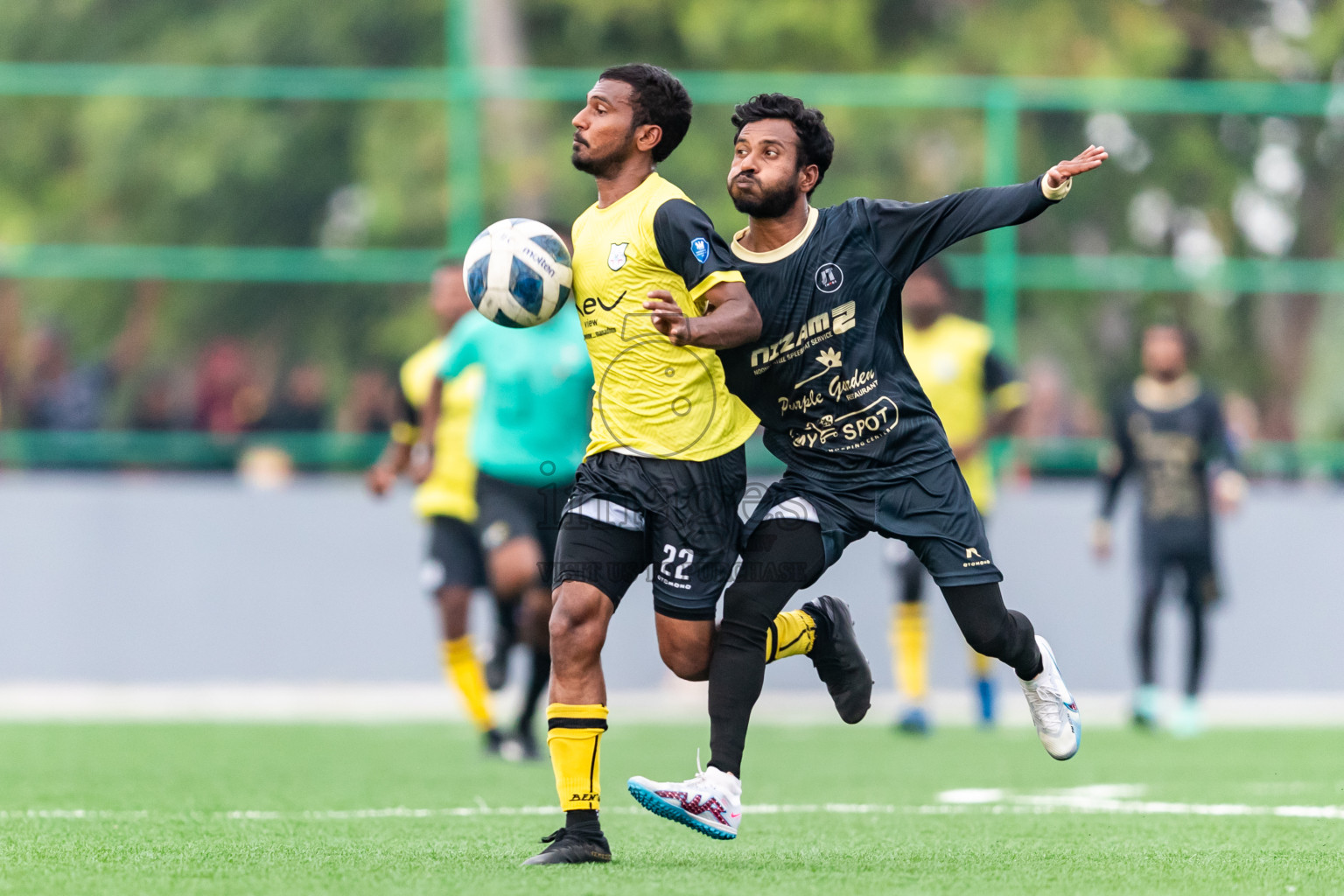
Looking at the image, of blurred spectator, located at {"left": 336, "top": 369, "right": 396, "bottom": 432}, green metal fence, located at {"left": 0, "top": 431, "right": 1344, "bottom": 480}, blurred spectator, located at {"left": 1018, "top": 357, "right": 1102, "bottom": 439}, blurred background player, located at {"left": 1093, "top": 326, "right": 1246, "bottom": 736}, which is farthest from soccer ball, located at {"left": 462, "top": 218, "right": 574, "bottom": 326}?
blurred spectator, located at {"left": 1018, "top": 357, "right": 1102, "bottom": 439}

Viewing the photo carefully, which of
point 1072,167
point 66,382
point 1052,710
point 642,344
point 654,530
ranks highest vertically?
point 1072,167

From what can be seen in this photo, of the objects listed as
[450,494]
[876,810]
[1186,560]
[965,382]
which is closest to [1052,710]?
[876,810]

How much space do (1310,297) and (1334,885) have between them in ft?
30.2

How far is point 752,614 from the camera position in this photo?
5312 mm

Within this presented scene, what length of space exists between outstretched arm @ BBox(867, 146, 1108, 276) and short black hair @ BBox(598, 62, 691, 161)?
63 cm

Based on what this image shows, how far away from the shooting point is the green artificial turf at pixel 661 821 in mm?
4758

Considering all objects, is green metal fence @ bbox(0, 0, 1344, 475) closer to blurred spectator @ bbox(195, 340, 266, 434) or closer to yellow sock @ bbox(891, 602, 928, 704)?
blurred spectator @ bbox(195, 340, 266, 434)

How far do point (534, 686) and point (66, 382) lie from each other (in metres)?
5.17

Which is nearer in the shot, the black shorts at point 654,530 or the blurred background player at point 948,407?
the black shorts at point 654,530

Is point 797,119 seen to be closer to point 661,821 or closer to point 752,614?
point 752,614

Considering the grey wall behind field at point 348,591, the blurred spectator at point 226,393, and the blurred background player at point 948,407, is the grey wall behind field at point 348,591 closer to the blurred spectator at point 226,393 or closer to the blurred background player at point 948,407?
the blurred spectator at point 226,393

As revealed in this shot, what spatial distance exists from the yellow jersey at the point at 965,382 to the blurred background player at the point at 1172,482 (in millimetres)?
992

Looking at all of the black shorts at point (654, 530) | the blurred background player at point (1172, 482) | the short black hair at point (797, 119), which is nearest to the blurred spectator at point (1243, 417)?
the blurred background player at point (1172, 482)

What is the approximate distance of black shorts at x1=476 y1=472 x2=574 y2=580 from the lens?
8875mm
